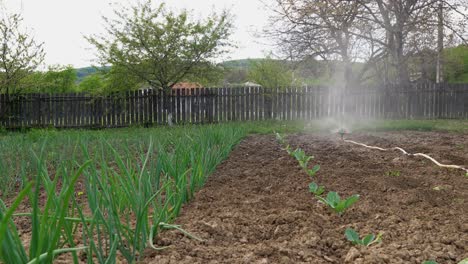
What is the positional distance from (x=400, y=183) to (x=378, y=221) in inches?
34.6

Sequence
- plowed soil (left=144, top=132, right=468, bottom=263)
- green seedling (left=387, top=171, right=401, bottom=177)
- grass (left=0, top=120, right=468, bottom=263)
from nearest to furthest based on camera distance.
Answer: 1. grass (left=0, top=120, right=468, bottom=263)
2. plowed soil (left=144, top=132, right=468, bottom=263)
3. green seedling (left=387, top=171, right=401, bottom=177)

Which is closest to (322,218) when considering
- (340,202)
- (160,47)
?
(340,202)

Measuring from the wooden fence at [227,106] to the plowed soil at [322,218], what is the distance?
960cm

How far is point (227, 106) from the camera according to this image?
42.1ft

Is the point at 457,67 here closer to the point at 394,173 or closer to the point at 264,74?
the point at 264,74

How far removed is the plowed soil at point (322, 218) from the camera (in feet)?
4.19

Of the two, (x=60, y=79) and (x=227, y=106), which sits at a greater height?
(x=60, y=79)

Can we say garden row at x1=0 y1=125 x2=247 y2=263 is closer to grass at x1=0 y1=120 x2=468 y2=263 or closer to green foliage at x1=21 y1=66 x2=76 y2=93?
grass at x1=0 y1=120 x2=468 y2=263

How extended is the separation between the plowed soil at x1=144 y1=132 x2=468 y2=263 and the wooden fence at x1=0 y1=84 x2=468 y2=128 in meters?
9.60

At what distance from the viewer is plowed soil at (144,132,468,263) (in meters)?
1.28

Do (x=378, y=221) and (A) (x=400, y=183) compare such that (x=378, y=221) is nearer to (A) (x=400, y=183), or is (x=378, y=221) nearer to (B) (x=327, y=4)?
(A) (x=400, y=183)

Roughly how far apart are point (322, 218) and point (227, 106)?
11183mm

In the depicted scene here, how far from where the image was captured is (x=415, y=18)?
10.8 meters

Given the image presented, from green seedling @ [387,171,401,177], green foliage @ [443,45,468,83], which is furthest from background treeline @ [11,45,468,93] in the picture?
green seedling @ [387,171,401,177]
